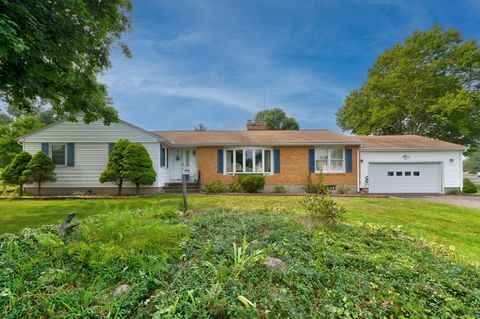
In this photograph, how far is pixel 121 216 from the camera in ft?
11.0

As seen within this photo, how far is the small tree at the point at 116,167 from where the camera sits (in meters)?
11.6

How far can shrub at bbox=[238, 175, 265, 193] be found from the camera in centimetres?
1302

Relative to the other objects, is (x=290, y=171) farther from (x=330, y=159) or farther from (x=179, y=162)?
(x=179, y=162)

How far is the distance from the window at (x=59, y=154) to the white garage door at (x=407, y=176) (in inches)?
709

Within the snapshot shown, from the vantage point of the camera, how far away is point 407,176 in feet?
48.5

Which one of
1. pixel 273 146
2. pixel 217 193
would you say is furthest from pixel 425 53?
pixel 217 193

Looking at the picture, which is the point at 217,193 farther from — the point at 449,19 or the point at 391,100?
the point at 449,19

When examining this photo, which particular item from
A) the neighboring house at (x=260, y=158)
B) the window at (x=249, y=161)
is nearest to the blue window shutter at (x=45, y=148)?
the neighboring house at (x=260, y=158)

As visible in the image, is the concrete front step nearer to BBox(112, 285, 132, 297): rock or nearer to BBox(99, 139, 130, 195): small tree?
BBox(99, 139, 130, 195): small tree

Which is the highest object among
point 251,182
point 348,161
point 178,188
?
point 348,161

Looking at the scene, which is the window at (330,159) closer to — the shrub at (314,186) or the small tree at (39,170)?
the shrub at (314,186)

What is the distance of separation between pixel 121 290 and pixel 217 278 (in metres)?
0.90

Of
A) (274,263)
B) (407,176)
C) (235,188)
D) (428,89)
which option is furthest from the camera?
(428,89)

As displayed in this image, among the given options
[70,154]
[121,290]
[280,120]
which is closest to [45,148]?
[70,154]
